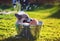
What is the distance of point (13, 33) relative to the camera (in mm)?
2061

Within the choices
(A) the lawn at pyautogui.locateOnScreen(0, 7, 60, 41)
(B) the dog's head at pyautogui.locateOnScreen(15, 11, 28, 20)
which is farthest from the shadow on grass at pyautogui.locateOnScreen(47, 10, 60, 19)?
(B) the dog's head at pyautogui.locateOnScreen(15, 11, 28, 20)

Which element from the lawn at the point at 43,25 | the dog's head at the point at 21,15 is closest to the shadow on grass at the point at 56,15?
the lawn at the point at 43,25

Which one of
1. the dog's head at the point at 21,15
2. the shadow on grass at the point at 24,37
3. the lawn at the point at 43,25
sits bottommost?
the shadow on grass at the point at 24,37

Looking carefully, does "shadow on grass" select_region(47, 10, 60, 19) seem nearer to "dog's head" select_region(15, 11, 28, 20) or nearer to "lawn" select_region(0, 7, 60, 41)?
"lawn" select_region(0, 7, 60, 41)

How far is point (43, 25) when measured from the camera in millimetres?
2121

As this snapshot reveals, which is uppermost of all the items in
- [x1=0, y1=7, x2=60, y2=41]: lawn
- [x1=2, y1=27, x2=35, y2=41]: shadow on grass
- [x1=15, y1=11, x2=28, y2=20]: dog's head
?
[x1=15, y1=11, x2=28, y2=20]: dog's head

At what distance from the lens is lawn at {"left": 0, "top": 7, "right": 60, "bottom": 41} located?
A: 2.06 metres

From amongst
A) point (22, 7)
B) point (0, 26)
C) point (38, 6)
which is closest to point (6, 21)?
point (0, 26)

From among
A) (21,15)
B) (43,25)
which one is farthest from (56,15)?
(21,15)

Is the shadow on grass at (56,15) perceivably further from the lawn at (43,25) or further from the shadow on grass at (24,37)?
the shadow on grass at (24,37)

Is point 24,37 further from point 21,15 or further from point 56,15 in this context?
point 56,15

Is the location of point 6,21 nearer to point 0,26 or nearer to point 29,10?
point 0,26

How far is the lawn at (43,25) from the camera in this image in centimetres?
206

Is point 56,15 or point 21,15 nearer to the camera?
point 21,15
